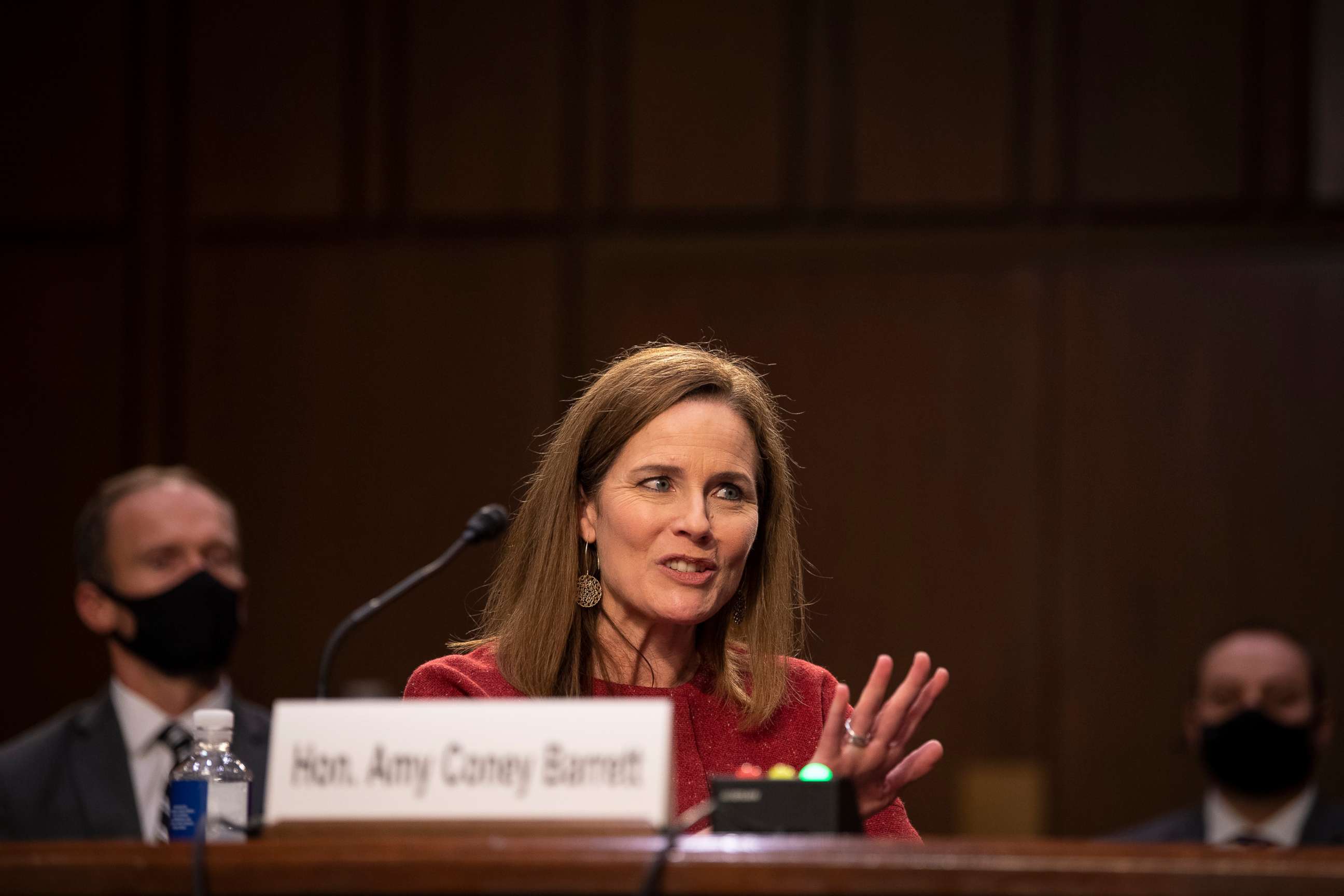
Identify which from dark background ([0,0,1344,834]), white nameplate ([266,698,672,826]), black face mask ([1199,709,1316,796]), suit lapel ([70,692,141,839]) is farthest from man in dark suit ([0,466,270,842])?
black face mask ([1199,709,1316,796])

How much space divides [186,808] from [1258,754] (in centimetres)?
289

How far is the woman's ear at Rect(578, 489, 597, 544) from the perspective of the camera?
239 cm

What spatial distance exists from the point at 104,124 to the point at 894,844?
4637 millimetres

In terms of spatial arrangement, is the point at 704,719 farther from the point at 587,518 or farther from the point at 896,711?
the point at 896,711

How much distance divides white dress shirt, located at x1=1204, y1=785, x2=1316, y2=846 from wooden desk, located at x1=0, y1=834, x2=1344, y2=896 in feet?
9.71

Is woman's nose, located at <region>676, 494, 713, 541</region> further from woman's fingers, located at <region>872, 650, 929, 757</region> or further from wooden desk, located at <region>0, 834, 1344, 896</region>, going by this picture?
wooden desk, located at <region>0, 834, 1344, 896</region>

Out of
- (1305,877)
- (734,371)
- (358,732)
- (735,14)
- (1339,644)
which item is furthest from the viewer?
(735,14)

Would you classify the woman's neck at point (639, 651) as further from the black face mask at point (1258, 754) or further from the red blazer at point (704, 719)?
the black face mask at point (1258, 754)

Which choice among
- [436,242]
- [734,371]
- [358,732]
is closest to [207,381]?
[436,242]

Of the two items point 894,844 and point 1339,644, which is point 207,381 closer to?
point 1339,644

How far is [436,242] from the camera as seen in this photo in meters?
5.11

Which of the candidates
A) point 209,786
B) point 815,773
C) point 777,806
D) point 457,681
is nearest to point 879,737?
point 815,773

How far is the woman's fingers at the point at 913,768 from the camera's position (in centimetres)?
188

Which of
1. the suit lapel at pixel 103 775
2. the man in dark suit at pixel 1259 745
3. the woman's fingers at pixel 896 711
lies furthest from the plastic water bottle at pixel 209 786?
the man in dark suit at pixel 1259 745
